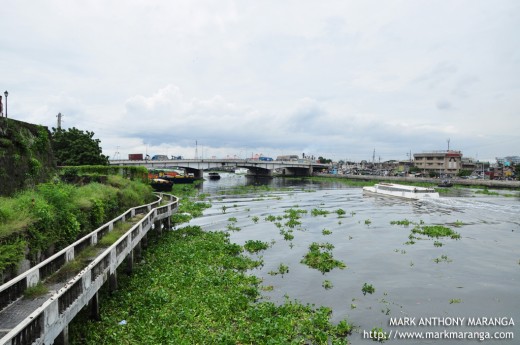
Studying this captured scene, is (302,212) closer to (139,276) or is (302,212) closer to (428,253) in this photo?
(428,253)

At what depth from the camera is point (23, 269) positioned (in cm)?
1343

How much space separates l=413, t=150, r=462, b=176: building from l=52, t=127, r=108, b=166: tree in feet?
488

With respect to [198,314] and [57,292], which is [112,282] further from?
[57,292]

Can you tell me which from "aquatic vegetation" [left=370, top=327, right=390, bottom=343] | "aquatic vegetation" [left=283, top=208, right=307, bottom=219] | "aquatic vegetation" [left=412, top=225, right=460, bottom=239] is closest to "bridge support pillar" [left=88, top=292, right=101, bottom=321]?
"aquatic vegetation" [left=370, top=327, right=390, bottom=343]

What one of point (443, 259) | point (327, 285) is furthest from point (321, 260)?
point (443, 259)

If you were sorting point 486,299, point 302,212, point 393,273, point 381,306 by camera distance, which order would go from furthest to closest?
point 302,212 → point 393,273 → point 486,299 → point 381,306

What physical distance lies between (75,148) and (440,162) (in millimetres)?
164034

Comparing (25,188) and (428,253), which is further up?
Result: (25,188)

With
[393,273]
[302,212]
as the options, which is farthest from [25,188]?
[302,212]

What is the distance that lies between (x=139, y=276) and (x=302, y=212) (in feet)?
105

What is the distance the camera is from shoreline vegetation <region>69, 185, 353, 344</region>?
475 inches

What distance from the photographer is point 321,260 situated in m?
22.9

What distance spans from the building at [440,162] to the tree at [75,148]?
5855 inches

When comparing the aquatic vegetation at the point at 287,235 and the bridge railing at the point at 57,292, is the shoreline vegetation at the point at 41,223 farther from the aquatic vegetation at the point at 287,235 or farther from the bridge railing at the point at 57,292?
the aquatic vegetation at the point at 287,235
